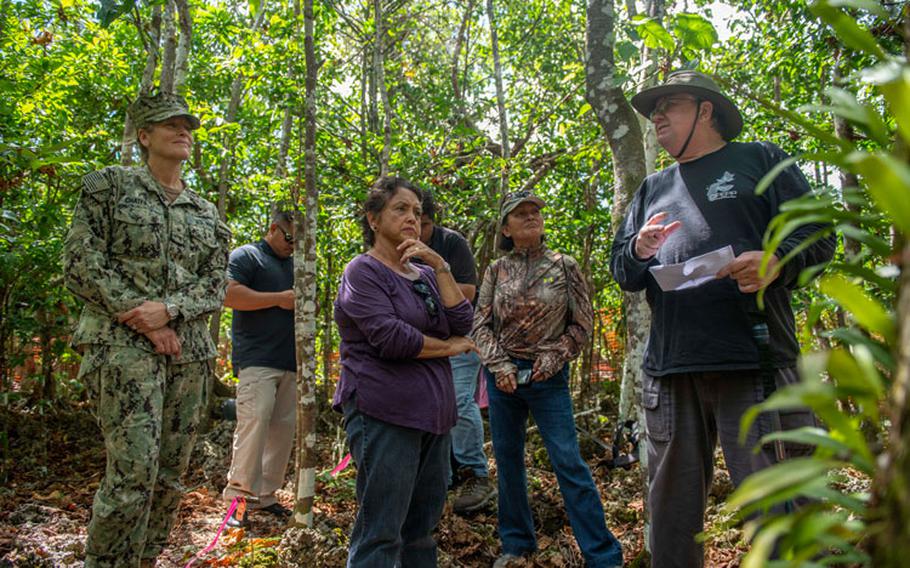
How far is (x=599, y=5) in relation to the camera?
11.4 feet

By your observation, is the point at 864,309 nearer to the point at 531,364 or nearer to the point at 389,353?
the point at 389,353

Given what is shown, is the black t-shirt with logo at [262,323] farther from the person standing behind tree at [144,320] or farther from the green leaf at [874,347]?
the green leaf at [874,347]

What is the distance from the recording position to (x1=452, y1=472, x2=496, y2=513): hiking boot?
443 cm

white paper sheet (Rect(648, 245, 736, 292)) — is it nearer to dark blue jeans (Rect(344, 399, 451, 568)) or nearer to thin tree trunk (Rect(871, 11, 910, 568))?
dark blue jeans (Rect(344, 399, 451, 568))

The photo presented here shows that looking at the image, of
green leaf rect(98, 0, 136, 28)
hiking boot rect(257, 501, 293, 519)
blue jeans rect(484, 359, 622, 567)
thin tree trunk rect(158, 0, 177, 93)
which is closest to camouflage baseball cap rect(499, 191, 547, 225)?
blue jeans rect(484, 359, 622, 567)

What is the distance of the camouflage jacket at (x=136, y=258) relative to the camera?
277cm

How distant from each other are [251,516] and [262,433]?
1.92 feet

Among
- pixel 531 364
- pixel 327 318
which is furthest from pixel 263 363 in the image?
pixel 327 318

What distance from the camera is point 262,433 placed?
459 cm

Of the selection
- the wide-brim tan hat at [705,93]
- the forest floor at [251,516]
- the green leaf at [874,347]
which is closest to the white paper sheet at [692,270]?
the wide-brim tan hat at [705,93]

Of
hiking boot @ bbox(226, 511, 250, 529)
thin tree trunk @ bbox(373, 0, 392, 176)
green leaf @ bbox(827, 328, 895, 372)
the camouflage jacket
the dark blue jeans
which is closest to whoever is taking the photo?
green leaf @ bbox(827, 328, 895, 372)

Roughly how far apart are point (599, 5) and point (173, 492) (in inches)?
130

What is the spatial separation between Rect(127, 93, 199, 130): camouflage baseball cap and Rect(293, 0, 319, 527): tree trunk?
90cm

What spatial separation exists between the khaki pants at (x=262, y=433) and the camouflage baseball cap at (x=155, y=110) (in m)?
2.13
